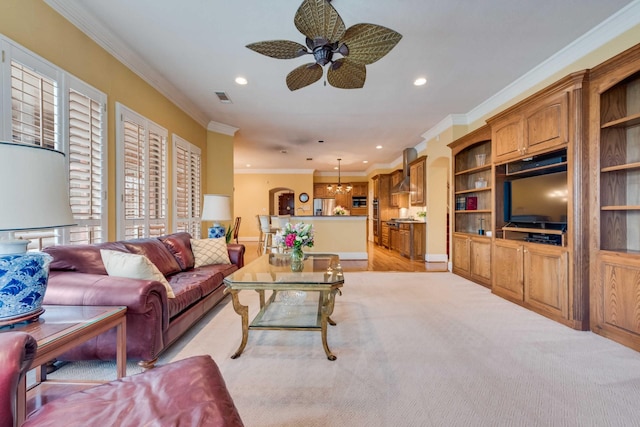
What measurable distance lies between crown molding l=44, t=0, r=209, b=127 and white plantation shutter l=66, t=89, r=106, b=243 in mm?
622

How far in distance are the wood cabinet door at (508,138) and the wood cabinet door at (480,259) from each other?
4.14ft

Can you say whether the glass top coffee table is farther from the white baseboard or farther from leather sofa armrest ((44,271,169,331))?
the white baseboard

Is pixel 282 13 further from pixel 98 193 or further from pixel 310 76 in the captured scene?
pixel 98 193

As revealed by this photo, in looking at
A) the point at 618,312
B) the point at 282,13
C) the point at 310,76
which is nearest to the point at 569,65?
the point at 618,312

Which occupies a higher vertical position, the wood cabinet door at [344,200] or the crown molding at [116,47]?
the crown molding at [116,47]

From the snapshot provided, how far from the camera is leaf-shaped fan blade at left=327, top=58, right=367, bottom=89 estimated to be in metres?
2.56

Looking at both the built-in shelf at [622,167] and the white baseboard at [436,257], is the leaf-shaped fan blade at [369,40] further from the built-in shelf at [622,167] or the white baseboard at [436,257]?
the white baseboard at [436,257]

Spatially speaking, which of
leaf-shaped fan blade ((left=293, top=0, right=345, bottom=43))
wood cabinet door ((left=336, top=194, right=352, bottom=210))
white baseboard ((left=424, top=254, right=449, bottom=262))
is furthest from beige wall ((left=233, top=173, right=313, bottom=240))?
leaf-shaped fan blade ((left=293, top=0, right=345, bottom=43))

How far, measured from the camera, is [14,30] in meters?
2.06

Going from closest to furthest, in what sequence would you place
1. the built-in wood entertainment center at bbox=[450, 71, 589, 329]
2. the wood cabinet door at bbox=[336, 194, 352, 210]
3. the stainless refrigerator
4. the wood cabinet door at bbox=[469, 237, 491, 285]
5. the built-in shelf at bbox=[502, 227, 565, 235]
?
the built-in wood entertainment center at bbox=[450, 71, 589, 329] → the built-in shelf at bbox=[502, 227, 565, 235] → the wood cabinet door at bbox=[469, 237, 491, 285] → the stainless refrigerator → the wood cabinet door at bbox=[336, 194, 352, 210]

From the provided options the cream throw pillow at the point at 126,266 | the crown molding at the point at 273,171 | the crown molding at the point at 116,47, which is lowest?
the cream throw pillow at the point at 126,266

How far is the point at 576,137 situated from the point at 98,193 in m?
4.74

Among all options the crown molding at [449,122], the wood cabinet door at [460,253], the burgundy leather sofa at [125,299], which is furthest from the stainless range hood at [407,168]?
the burgundy leather sofa at [125,299]

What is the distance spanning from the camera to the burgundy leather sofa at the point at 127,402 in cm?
88
